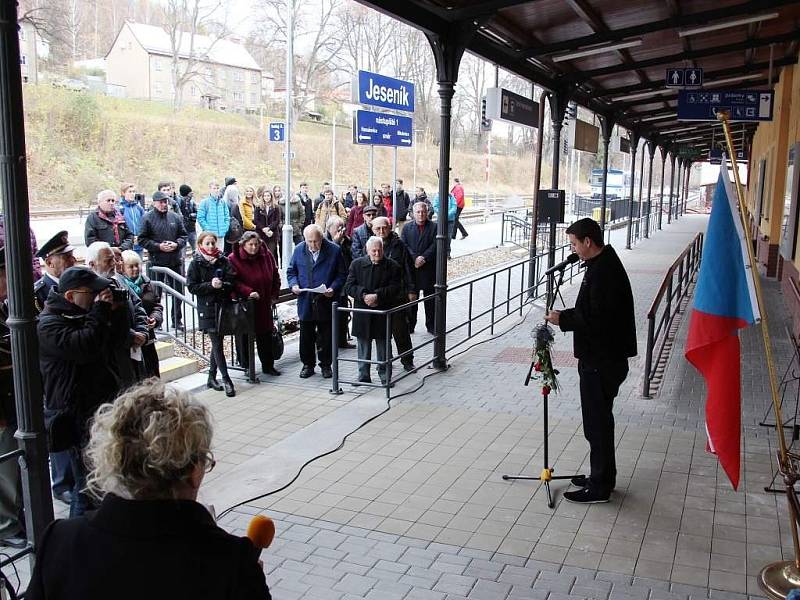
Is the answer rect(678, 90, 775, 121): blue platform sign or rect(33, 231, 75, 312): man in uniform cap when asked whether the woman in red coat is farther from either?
rect(678, 90, 775, 121): blue platform sign

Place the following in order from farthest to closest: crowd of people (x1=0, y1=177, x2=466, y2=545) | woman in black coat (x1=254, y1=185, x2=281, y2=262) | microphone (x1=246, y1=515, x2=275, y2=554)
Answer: woman in black coat (x1=254, y1=185, x2=281, y2=262)
crowd of people (x1=0, y1=177, x2=466, y2=545)
microphone (x1=246, y1=515, x2=275, y2=554)

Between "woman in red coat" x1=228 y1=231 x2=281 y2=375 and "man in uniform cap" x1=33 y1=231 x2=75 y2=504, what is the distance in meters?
2.42

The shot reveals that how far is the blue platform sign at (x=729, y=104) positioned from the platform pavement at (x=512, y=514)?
6.22 meters

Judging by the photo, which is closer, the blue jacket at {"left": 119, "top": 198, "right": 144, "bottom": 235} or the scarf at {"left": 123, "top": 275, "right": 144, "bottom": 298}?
the scarf at {"left": 123, "top": 275, "right": 144, "bottom": 298}

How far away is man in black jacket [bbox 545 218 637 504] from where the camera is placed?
5113 millimetres

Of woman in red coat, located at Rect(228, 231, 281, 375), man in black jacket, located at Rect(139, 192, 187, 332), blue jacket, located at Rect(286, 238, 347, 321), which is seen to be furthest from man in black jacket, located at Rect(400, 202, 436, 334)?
man in black jacket, located at Rect(139, 192, 187, 332)

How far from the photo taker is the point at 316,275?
857 cm

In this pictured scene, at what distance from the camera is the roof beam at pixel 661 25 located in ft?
31.1

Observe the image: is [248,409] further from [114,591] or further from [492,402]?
[114,591]

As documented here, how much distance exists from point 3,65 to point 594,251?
11.9 ft

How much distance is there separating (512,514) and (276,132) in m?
17.0

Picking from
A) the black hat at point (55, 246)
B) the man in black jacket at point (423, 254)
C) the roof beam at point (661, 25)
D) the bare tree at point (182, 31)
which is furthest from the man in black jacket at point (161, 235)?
the bare tree at point (182, 31)

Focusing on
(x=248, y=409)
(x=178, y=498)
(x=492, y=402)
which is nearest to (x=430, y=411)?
(x=492, y=402)

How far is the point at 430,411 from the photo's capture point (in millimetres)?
7359
